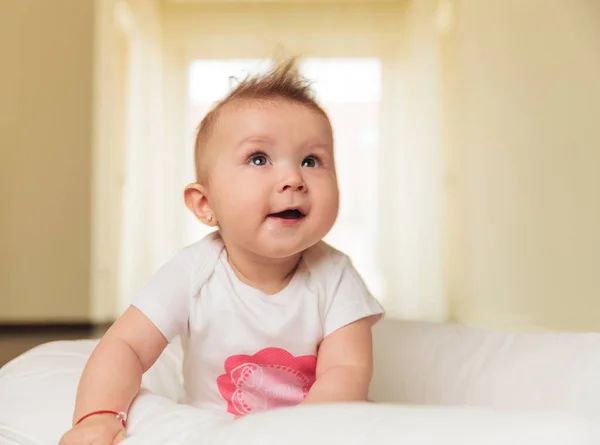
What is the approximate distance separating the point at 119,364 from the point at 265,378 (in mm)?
224

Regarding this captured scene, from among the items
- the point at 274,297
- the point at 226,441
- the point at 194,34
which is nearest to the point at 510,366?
the point at 274,297

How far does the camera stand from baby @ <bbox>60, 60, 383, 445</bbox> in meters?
0.91

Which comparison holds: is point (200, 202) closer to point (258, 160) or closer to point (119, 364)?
point (258, 160)

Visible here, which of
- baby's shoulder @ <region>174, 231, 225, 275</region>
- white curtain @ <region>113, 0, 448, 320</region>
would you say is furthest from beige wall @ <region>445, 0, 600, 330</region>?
baby's shoulder @ <region>174, 231, 225, 275</region>

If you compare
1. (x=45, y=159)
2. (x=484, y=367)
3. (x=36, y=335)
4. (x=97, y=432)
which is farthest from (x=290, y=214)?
(x=45, y=159)

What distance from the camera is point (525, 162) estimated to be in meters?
3.50

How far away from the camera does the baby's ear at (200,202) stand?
3.35 ft

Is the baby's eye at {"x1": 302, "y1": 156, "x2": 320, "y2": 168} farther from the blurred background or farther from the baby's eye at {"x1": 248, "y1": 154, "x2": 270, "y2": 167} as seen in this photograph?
the blurred background

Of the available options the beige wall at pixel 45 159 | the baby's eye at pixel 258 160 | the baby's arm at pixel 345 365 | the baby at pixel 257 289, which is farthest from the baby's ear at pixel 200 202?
the beige wall at pixel 45 159

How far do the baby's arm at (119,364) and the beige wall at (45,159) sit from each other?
3.73m

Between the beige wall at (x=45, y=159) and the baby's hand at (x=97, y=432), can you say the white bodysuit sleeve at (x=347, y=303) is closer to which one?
the baby's hand at (x=97, y=432)

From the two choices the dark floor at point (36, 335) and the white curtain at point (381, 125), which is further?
the white curtain at point (381, 125)

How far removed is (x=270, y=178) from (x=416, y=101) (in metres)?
4.22

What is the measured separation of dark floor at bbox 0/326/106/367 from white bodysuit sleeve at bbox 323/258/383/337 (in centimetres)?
232
